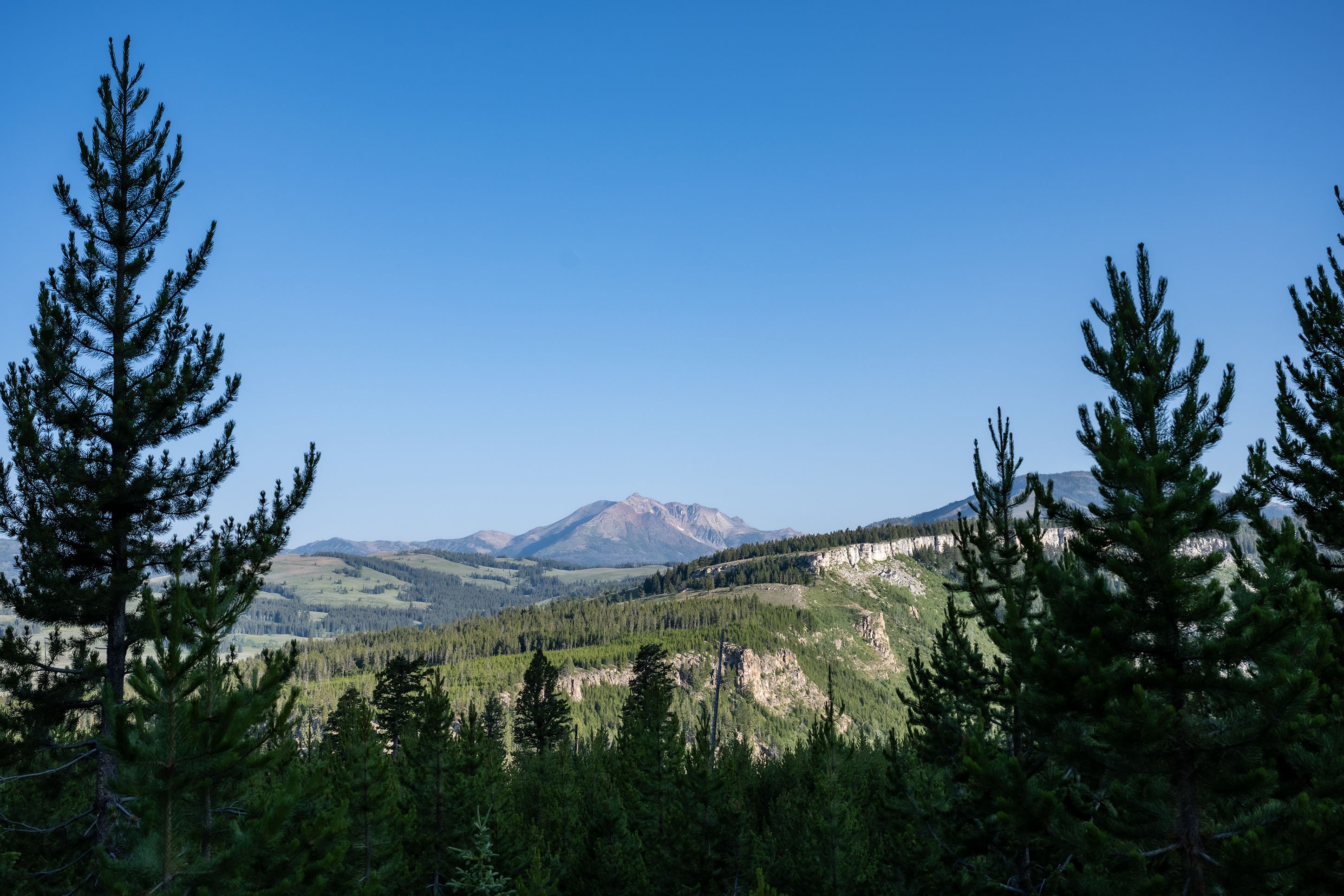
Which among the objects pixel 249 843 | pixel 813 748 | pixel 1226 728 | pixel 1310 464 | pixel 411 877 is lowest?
pixel 411 877

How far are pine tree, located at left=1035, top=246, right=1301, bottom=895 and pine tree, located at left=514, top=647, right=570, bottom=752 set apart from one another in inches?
2414

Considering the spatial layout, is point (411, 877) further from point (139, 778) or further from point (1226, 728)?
point (1226, 728)

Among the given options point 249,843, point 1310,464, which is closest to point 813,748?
point 1310,464

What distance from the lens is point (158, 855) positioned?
7.98 m

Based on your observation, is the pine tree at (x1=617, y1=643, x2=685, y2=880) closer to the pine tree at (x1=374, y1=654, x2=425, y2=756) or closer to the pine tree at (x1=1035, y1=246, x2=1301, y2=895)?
the pine tree at (x1=1035, y1=246, x2=1301, y2=895)

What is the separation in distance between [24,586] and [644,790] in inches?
874

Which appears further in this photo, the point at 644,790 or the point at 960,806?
the point at 644,790

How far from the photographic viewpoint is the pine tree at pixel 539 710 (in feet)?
223

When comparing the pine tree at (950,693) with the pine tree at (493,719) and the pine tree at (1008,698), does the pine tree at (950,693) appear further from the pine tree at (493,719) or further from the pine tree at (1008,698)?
the pine tree at (493,719)

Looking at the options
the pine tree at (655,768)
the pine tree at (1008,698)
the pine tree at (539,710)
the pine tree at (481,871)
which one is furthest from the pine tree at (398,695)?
the pine tree at (1008,698)

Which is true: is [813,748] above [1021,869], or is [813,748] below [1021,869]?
below

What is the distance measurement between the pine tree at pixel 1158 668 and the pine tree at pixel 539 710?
61322 millimetres

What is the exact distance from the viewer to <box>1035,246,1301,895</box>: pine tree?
8609 mm

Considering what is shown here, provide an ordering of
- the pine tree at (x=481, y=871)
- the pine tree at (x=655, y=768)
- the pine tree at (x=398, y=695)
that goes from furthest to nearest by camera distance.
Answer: the pine tree at (x=398, y=695)
the pine tree at (x=655, y=768)
the pine tree at (x=481, y=871)
